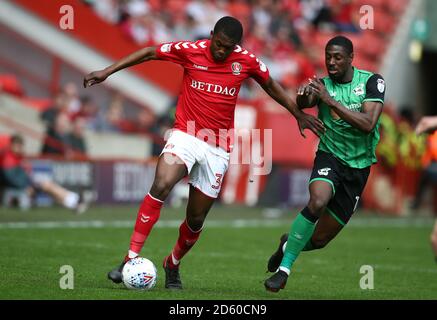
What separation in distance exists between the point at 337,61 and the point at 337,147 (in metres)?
0.86

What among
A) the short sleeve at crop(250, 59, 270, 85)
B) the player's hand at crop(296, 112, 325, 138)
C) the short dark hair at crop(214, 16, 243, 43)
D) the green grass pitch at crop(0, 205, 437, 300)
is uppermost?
the short dark hair at crop(214, 16, 243, 43)

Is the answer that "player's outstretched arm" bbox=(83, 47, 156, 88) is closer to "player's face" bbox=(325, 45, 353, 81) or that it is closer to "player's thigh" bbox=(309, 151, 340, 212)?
"player's face" bbox=(325, 45, 353, 81)

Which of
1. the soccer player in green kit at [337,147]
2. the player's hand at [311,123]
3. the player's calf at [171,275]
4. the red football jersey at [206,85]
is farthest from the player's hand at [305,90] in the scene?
the player's calf at [171,275]

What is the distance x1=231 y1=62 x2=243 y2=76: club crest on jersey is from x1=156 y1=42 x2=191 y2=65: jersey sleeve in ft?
1.54

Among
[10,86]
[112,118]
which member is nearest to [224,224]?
[112,118]

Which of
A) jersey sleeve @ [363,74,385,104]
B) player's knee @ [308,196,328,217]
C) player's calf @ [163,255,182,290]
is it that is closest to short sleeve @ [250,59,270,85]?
jersey sleeve @ [363,74,385,104]

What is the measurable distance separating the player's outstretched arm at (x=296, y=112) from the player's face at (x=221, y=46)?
612 mm

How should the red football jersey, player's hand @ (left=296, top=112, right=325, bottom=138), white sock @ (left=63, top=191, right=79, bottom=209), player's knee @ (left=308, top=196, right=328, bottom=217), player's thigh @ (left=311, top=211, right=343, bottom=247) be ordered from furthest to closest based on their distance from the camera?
1. white sock @ (left=63, top=191, right=79, bottom=209)
2. player's thigh @ (left=311, top=211, right=343, bottom=247)
3. player's hand @ (left=296, top=112, right=325, bottom=138)
4. the red football jersey
5. player's knee @ (left=308, top=196, right=328, bottom=217)

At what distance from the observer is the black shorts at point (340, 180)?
10133 mm

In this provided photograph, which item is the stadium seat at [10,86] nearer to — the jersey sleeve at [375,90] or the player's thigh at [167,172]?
the player's thigh at [167,172]

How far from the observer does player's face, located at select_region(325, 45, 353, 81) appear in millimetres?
10016

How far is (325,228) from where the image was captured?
415 inches

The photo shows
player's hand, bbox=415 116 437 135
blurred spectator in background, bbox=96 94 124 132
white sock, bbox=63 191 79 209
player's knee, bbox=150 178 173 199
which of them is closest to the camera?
player's hand, bbox=415 116 437 135

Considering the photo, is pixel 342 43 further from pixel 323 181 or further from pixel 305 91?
pixel 323 181
